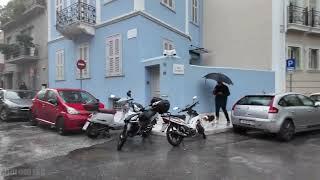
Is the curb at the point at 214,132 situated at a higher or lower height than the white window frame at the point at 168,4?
lower

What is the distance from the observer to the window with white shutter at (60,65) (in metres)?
22.1

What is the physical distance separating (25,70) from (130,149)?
983 inches

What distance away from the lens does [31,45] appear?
Result: 28.4 meters

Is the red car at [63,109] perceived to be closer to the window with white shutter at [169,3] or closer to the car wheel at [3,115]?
the car wheel at [3,115]

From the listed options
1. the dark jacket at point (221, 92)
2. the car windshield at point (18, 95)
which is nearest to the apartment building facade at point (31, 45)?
the car windshield at point (18, 95)

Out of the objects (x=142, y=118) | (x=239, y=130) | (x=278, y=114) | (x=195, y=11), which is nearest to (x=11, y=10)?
(x=195, y=11)

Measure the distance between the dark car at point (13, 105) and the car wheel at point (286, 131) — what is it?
1048 centimetres

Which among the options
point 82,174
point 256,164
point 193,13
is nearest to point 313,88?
point 193,13

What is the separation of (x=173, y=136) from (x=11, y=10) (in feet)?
85.5

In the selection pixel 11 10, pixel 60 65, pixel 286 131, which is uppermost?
pixel 11 10

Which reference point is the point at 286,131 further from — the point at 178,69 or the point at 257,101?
the point at 178,69

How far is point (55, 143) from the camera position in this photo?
33.2 feet

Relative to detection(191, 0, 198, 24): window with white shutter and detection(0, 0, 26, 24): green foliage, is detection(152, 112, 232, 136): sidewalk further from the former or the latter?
detection(0, 0, 26, 24): green foliage

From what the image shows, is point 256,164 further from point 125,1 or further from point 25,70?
point 25,70
